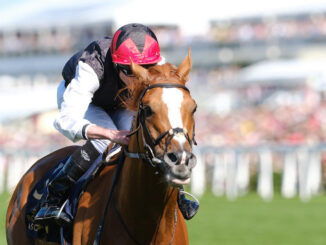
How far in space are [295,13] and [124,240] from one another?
114 feet

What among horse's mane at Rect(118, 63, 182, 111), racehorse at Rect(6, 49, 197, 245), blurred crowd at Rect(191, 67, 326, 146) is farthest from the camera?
blurred crowd at Rect(191, 67, 326, 146)

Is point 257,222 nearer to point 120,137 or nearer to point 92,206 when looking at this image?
point 92,206

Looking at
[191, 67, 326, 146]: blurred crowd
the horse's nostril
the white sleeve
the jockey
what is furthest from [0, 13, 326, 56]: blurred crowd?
the horse's nostril

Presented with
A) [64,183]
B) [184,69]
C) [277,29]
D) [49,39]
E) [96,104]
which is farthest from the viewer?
[49,39]

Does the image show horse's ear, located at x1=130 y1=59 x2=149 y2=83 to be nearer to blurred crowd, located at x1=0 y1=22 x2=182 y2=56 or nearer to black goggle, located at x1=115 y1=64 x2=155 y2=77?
black goggle, located at x1=115 y1=64 x2=155 y2=77

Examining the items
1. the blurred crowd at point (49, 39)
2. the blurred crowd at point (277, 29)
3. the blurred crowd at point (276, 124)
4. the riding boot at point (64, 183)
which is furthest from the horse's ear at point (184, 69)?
the blurred crowd at point (49, 39)

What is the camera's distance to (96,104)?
5812 millimetres

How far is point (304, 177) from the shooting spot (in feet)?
48.6

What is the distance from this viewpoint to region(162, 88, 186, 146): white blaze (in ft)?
14.2

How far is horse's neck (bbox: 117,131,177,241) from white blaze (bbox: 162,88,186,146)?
0.44 metres

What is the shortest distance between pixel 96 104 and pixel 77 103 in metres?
0.60

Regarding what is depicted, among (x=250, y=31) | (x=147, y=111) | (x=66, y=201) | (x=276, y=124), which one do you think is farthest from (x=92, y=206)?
(x=250, y=31)

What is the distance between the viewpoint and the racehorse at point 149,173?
14.3 feet

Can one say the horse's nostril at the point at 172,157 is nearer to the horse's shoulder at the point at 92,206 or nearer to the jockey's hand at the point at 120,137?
the jockey's hand at the point at 120,137
